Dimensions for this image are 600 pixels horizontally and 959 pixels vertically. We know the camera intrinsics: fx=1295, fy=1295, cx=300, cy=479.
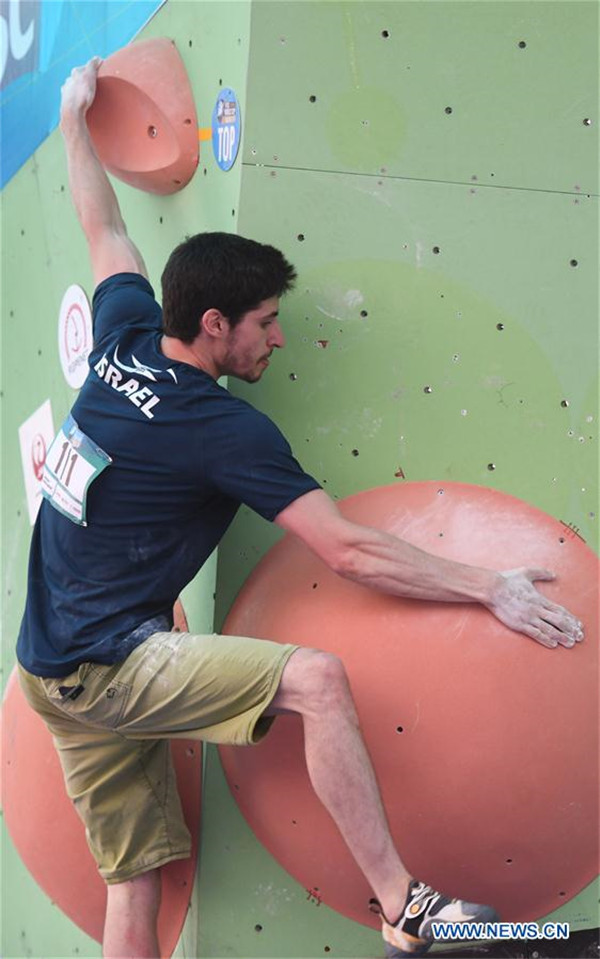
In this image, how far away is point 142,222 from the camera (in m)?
4.03

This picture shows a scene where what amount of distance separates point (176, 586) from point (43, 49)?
274 centimetres

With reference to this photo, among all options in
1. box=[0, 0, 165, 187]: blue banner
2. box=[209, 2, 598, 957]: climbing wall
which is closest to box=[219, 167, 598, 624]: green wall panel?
box=[209, 2, 598, 957]: climbing wall

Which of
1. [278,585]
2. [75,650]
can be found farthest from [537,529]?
[75,650]

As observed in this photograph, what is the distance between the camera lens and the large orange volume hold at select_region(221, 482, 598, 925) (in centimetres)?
311

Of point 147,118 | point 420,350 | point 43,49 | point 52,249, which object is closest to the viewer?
point 420,350

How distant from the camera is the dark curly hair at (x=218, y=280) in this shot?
321 cm

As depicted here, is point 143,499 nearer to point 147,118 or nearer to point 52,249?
point 147,118

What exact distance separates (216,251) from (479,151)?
2.83 feet

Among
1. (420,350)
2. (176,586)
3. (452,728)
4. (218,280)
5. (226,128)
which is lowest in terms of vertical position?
(452,728)

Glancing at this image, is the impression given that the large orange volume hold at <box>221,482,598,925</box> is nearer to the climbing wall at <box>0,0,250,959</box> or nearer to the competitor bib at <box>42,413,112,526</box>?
the climbing wall at <box>0,0,250,959</box>

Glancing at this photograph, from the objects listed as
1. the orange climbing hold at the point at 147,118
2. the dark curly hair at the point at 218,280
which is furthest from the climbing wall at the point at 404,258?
the dark curly hair at the point at 218,280

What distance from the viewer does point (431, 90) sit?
357 cm

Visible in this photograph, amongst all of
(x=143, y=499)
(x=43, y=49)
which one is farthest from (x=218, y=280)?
(x=43, y=49)

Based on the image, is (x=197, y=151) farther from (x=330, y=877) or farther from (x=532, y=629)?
(x=330, y=877)
